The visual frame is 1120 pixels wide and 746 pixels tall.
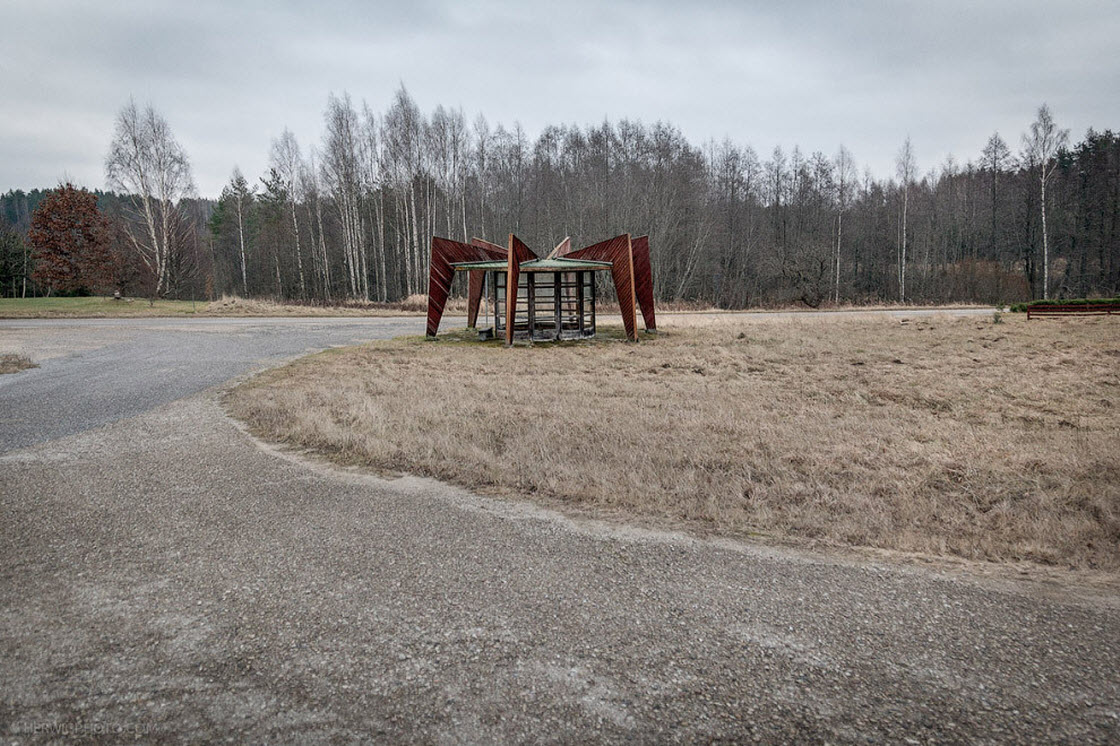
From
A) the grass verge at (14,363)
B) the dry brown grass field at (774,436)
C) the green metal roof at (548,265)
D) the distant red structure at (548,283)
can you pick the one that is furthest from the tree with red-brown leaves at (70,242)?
the dry brown grass field at (774,436)

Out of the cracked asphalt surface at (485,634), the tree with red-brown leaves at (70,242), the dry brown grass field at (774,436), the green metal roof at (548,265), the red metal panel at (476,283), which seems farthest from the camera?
the tree with red-brown leaves at (70,242)

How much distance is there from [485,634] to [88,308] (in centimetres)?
3819

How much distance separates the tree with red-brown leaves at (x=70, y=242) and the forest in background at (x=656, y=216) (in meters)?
1.63

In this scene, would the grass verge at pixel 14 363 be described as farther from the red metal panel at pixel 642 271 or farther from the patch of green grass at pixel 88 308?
the patch of green grass at pixel 88 308

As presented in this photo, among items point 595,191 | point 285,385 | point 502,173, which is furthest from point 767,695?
point 502,173

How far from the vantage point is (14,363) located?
39.1ft

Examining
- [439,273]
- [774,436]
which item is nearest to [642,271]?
[439,273]

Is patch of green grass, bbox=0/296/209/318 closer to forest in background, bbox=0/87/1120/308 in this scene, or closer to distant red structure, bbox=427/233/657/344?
forest in background, bbox=0/87/1120/308

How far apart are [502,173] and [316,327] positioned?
26.6m

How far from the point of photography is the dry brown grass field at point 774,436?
162 inches

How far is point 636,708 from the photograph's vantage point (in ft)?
7.22

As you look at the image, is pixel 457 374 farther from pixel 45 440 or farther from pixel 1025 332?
pixel 1025 332

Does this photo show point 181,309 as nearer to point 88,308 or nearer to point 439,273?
point 88,308

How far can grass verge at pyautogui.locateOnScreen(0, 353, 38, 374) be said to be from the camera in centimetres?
1141
